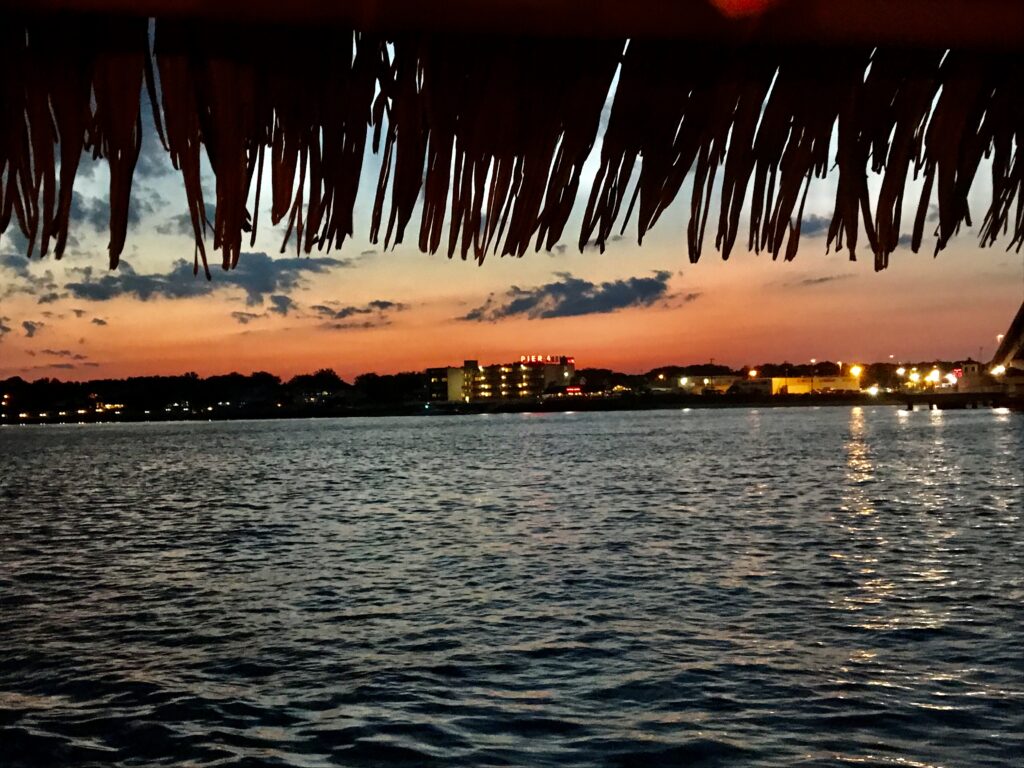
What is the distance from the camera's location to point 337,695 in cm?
1329

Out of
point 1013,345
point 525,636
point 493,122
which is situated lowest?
point 525,636

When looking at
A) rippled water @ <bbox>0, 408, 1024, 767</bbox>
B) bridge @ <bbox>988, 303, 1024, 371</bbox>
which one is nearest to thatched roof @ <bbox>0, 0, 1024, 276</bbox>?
bridge @ <bbox>988, 303, 1024, 371</bbox>

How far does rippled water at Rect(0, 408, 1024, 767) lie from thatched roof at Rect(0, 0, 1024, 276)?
9161 mm

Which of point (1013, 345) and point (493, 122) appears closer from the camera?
point (493, 122)

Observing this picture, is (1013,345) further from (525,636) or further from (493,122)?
(525,636)

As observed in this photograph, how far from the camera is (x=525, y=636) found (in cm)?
1631

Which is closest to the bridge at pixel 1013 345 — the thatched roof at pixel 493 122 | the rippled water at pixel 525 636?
the thatched roof at pixel 493 122

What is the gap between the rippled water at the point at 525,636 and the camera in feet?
37.2

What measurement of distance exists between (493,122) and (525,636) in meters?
14.7

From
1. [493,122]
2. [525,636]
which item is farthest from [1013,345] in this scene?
[525,636]

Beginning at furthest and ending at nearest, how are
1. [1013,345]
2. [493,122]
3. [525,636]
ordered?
[525,636] < [1013,345] < [493,122]

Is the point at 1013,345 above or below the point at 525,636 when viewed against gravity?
above

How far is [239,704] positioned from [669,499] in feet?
105

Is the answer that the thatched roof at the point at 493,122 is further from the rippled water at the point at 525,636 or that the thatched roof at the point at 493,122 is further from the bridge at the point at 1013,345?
the rippled water at the point at 525,636
